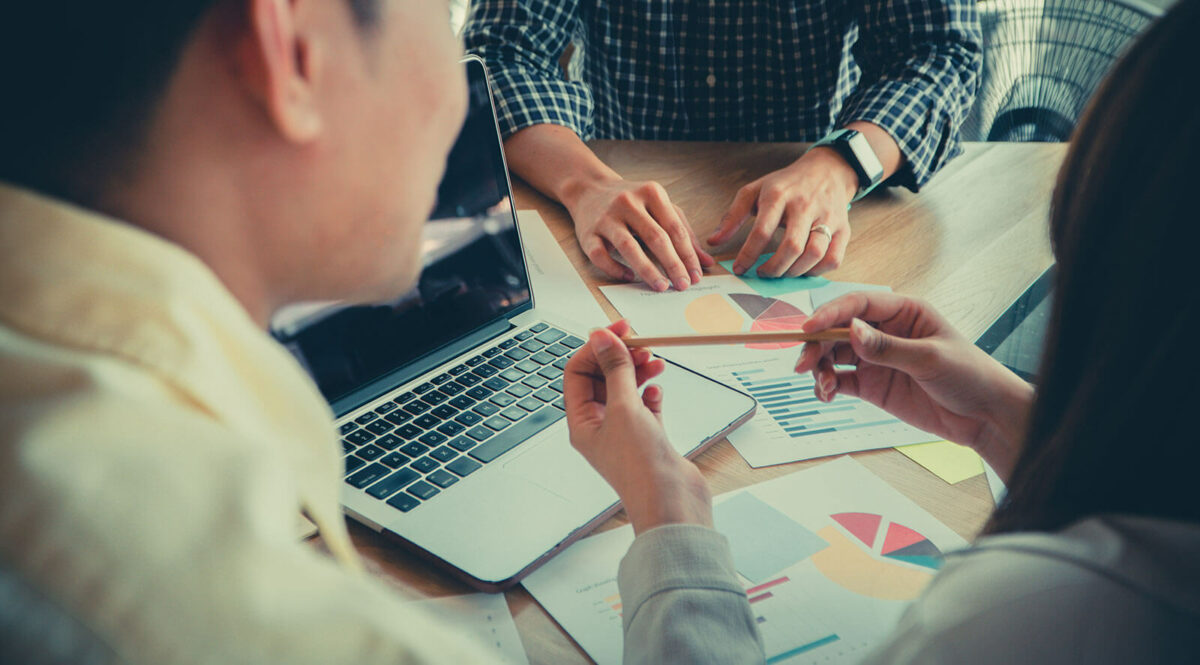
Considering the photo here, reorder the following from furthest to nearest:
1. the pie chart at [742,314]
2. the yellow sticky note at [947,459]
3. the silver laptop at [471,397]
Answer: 1. the pie chart at [742,314]
2. the yellow sticky note at [947,459]
3. the silver laptop at [471,397]

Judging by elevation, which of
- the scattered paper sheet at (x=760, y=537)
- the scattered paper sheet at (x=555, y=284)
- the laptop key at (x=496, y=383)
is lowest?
the scattered paper sheet at (x=760, y=537)

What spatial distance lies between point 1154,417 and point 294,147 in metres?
0.42

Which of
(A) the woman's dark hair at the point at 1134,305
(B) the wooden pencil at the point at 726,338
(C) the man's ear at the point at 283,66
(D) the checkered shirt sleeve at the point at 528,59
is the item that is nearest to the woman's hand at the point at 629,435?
(B) the wooden pencil at the point at 726,338

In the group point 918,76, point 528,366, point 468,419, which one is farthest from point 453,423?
point 918,76

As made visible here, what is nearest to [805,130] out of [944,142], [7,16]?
[944,142]

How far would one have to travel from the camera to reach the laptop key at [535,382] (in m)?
0.75

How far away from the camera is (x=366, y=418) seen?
0.69 m

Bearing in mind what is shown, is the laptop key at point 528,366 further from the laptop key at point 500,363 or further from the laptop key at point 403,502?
the laptop key at point 403,502

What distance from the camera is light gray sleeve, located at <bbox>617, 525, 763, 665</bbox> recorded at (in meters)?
0.49

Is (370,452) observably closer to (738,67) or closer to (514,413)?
(514,413)

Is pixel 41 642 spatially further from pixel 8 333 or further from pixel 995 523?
pixel 995 523

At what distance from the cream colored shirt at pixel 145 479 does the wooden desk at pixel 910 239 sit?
0.99 feet

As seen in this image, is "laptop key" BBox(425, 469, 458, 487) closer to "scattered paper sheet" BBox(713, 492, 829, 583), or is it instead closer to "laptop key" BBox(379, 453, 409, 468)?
"laptop key" BBox(379, 453, 409, 468)

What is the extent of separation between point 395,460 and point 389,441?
0.02 metres
